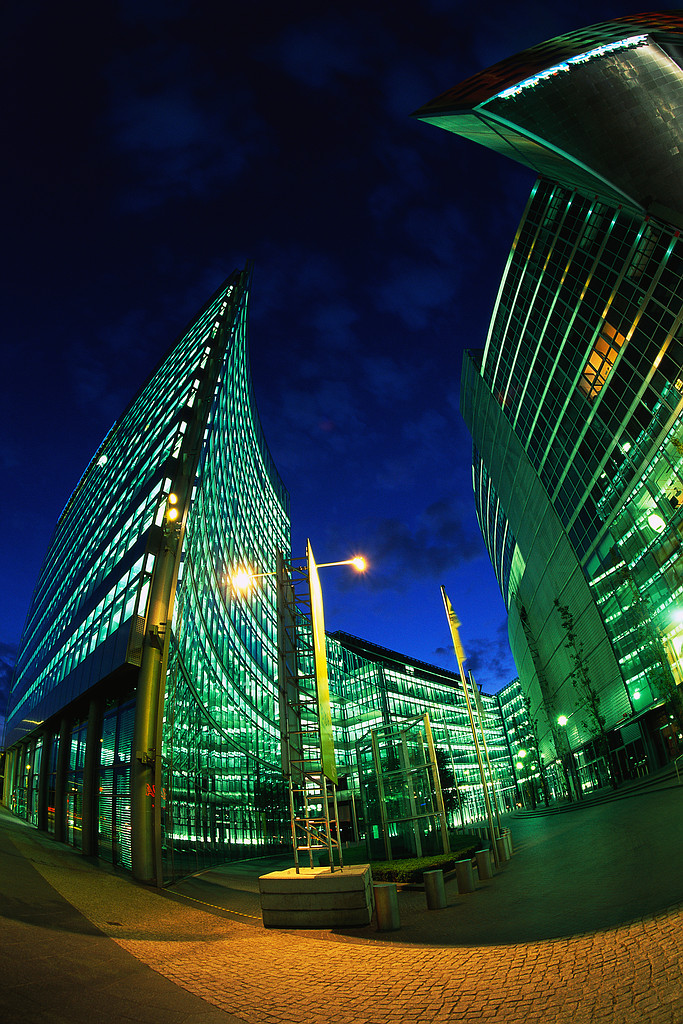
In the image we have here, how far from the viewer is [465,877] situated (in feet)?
42.8

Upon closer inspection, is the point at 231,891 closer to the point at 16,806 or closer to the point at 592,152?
the point at 16,806

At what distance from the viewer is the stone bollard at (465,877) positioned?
42.6ft

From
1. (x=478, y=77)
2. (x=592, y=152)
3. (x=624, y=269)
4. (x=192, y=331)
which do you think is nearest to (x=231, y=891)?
(x=192, y=331)

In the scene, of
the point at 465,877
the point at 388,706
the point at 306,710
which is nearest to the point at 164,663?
the point at 306,710

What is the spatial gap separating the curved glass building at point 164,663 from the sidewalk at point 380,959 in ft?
22.9

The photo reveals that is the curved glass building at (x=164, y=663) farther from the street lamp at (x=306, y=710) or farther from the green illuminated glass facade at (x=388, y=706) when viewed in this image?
the green illuminated glass facade at (x=388, y=706)

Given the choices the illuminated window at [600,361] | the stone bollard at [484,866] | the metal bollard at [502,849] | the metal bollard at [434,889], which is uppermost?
the illuminated window at [600,361]

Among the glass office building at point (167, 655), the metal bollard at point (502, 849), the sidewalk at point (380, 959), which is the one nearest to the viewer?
the sidewalk at point (380, 959)

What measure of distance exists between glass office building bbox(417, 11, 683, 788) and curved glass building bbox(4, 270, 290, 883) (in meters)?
30.6

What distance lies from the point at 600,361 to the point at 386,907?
50027 mm

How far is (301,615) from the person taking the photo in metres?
15.1

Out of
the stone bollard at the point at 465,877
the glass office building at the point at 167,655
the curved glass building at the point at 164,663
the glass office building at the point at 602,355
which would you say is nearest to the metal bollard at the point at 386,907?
the stone bollard at the point at 465,877

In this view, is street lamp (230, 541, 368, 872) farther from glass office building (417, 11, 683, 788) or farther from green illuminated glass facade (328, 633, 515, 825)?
green illuminated glass facade (328, 633, 515, 825)

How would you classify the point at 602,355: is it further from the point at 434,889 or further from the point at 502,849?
the point at 434,889
